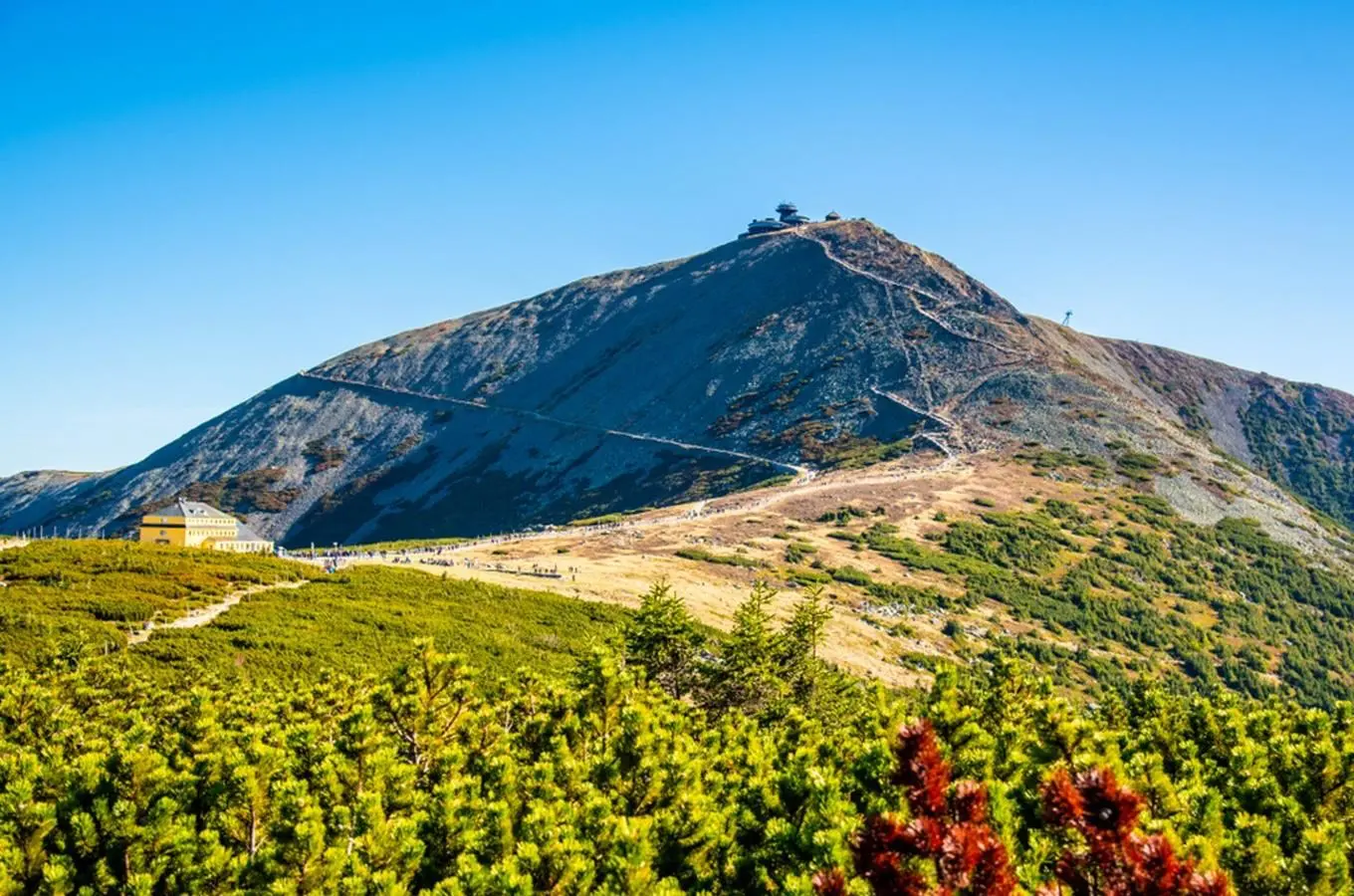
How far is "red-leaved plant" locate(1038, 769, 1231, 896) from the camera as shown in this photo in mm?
6059

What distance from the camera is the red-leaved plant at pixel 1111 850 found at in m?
6.06

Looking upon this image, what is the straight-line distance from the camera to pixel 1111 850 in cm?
654

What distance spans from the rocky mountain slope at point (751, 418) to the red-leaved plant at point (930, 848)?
95636 millimetres

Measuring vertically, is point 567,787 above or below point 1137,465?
below

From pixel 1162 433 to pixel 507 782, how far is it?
11549 centimetres

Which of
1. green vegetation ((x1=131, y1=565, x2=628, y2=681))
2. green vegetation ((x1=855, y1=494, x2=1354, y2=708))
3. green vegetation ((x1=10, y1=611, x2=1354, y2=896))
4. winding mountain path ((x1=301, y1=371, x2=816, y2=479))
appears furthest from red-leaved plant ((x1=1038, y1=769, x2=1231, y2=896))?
winding mountain path ((x1=301, y1=371, x2=816, y2=479))

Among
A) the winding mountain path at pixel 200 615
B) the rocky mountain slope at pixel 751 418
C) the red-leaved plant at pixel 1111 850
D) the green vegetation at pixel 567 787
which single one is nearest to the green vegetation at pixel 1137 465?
the rocky mountain slope at pixel 751 418

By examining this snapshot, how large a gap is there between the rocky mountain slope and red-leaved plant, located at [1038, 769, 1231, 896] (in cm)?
9568

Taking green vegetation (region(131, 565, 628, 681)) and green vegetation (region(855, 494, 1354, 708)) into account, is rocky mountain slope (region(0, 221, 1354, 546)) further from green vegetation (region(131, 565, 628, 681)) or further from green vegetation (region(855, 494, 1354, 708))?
green vegetation (region(131, 565, 628, 681))

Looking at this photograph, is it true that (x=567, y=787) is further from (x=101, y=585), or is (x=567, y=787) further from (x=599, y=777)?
(x=101, y=585)

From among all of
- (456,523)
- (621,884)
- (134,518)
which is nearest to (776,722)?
(621,884)

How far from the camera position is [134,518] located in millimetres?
148000

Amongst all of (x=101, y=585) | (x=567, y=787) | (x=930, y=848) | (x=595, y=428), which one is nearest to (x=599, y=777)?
(x=567, y=787)

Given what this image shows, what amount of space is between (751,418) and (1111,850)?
131 meters
